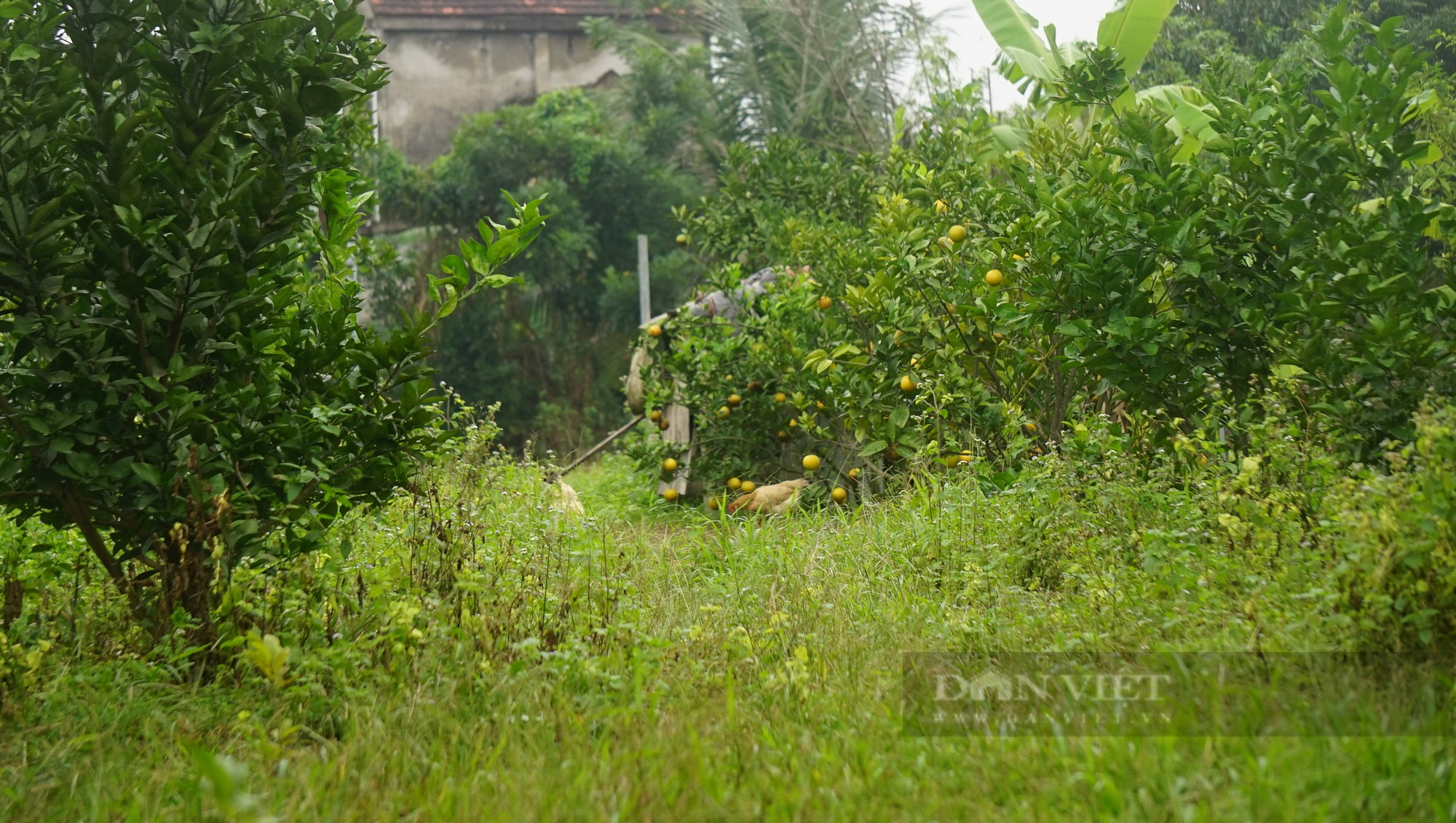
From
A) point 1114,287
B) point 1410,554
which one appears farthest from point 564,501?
point 1410,554


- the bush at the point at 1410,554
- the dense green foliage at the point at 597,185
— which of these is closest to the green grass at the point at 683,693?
the bush at the point at 1410,554

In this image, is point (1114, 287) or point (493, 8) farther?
point (493, 8)

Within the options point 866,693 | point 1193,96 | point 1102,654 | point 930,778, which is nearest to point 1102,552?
point 1102,654

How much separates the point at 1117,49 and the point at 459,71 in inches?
517

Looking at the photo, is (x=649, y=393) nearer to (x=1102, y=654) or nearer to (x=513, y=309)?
(x=1102, y=654)

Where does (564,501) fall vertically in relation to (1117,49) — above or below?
below

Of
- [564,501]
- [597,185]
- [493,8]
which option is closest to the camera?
[564,501]

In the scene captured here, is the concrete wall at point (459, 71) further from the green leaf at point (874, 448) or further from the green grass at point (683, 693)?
the green grass at point (683, 693)

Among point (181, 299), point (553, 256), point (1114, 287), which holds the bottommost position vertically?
point (553, 256)

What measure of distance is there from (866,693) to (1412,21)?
13441 millimetres

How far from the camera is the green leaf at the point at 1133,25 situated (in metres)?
7.64

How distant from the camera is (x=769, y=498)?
682 cm

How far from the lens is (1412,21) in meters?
13.2

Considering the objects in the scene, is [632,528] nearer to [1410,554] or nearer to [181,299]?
[181,299]
